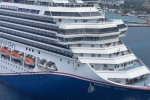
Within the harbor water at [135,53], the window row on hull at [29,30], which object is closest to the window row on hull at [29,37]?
the window row on hull at [29,30]

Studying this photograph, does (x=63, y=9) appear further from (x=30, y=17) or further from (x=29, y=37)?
(x=29, y=37)

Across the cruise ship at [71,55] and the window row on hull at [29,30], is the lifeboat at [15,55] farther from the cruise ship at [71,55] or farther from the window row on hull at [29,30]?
the window row on hull at [29,30]

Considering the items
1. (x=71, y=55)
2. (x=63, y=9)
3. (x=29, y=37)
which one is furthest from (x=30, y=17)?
(x=71, y=55)

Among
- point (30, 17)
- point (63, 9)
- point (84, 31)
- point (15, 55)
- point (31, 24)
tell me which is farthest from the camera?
point (15, 55)

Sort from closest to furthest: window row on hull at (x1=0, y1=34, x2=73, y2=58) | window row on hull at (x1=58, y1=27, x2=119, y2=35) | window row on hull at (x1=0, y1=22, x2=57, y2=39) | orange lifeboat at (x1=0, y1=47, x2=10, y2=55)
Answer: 1. window row on hull at (x1=58, y1=27, x2=119, y2=35)
2. window row on hull at (x1=0, y1=34, x2=73, y2=58)
3. window row on hull at (x1=0, y1=22, x2=57, y2=39)
4. orange lifeboat at (x1=0, y1=47, x2=10, y2=55)

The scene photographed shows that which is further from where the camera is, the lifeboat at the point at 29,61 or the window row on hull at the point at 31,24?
the lifeboat at the point at 29,61

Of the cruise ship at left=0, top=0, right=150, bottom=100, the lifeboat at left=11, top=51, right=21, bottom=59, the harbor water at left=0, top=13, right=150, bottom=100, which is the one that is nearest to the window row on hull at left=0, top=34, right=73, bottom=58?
the cruise ship at left=0, top=0, right=150, bottom=100

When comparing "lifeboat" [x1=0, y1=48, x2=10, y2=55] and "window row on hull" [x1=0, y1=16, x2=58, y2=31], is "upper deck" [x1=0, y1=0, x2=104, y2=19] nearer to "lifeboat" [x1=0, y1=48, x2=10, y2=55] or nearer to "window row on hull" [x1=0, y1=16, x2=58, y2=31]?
"window row on hull" [x1=0, y1=16, x2=58, y2=31]

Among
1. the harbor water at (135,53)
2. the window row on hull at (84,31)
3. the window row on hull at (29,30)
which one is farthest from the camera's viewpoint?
the harbor water at (135,53)
